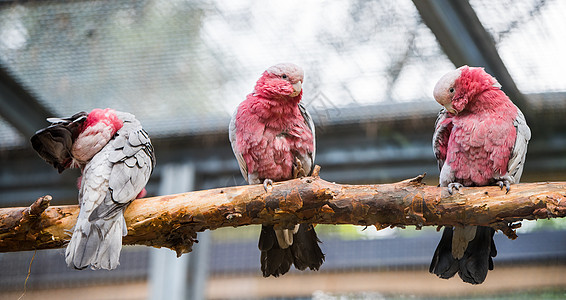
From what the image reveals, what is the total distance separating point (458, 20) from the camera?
3.12 m

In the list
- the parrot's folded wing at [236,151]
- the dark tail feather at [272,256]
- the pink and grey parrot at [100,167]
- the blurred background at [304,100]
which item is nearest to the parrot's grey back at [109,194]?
the pink and grey parrot at [100,167]

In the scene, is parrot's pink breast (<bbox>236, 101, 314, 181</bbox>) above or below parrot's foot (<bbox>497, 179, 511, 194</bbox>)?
below

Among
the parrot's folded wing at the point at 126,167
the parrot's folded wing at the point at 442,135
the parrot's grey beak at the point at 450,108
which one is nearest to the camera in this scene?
the parrot's folded wing at the point at 126,167

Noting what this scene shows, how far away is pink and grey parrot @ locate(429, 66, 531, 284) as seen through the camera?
257 centimetres

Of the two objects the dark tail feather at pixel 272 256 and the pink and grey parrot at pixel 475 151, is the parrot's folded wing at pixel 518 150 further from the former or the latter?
the dark tail feather at pixel 272 256

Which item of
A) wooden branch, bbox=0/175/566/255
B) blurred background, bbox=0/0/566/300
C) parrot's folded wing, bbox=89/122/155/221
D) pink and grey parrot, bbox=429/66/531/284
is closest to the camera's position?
wooden branch, bbox=0/175/566/255

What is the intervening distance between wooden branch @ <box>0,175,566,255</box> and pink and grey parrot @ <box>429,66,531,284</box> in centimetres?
25

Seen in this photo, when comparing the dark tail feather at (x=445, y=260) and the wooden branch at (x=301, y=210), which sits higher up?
the wooden branch at (x=301, y=210)

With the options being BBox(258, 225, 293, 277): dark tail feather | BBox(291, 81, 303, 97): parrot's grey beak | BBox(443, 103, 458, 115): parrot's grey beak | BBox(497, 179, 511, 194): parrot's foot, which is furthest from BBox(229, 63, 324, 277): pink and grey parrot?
BBox(497, 179, 511, 194): parrot's foot

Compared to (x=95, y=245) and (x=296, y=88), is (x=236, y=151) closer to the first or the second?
(x=296, y=88)

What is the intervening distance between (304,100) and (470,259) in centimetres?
159

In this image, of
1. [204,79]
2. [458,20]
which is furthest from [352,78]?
[204,79]

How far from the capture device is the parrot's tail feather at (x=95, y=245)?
2.30 metres

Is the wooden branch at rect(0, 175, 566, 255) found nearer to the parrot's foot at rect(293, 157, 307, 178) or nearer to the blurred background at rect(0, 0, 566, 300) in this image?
the parrot's foot at rect(293, 157, 307, 178)
